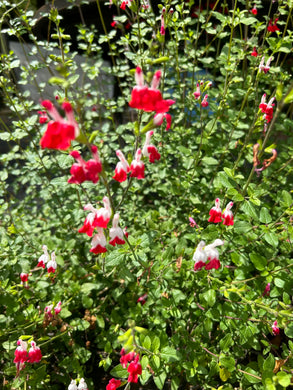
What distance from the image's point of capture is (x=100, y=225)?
104 cm

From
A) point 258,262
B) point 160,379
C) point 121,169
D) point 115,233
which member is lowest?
point 160,379

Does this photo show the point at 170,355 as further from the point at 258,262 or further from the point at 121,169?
the point at 121,169

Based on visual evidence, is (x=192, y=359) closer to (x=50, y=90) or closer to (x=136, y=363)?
(x=136, y=363)

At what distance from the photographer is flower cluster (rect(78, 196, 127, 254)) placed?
1047 millimetres

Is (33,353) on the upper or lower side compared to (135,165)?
lower

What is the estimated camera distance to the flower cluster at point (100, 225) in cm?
105

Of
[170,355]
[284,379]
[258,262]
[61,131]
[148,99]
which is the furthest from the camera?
[258,262]

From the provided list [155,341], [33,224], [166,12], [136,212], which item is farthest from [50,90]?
[155,341]

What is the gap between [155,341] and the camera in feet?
4.31

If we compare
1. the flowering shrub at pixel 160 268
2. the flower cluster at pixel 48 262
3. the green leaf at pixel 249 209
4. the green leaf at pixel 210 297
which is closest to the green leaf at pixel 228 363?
the flowering shrub at pixel 160 268

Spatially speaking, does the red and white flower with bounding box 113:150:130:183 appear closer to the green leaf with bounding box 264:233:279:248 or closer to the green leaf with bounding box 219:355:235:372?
the green leaf with bounding box 264:233:279:248

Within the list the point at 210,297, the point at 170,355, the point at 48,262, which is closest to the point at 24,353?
the point at 48,262

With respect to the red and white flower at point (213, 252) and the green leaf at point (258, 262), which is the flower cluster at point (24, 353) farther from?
the green leaf at point (258, 262)

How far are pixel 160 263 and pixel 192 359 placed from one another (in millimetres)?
489
